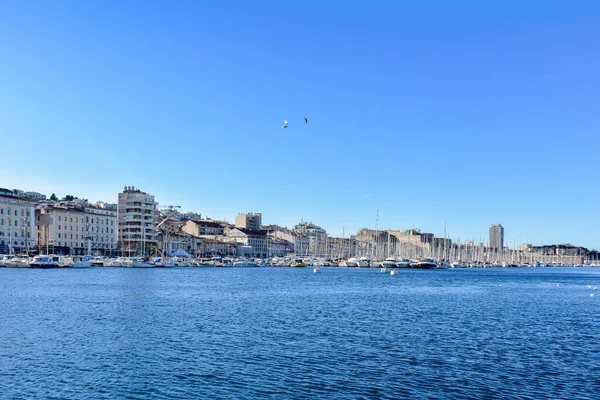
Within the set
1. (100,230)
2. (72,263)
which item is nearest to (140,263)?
(72,263)

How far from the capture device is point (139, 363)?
80.2 feet

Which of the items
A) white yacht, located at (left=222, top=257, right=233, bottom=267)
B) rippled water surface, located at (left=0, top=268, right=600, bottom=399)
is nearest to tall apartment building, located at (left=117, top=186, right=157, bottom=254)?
white yacht, located at (left=222, top=257, right=233, bottom=267)

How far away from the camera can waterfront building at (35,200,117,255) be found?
443 feet

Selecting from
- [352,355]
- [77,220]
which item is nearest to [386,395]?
[352,355]

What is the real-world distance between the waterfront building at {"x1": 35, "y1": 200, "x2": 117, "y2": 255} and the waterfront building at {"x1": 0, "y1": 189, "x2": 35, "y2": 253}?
4229mm

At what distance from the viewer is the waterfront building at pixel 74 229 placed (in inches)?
5310

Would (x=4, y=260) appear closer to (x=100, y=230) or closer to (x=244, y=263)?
(x=100, y=230)

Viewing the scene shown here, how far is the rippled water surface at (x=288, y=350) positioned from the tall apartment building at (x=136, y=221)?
111928 mm

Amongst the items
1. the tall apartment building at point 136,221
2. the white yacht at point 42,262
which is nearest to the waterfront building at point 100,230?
the tall apartment building at point 136,221

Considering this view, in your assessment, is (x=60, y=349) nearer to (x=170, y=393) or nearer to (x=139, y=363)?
(x=139, y=363)

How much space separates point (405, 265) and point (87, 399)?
152648mm

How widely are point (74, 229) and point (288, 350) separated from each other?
124653 mm

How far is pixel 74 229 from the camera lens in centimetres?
14100

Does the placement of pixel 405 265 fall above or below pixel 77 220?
below
